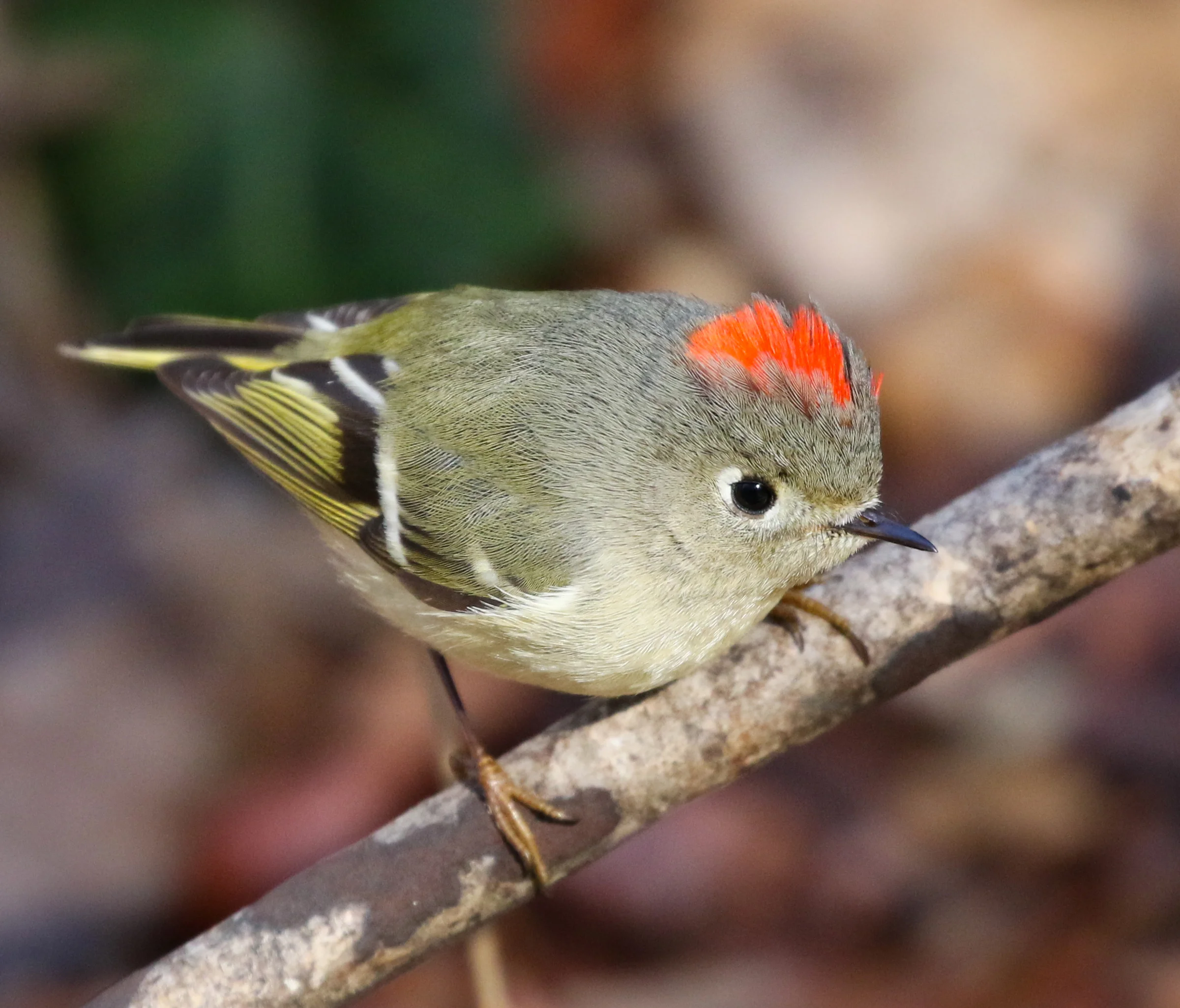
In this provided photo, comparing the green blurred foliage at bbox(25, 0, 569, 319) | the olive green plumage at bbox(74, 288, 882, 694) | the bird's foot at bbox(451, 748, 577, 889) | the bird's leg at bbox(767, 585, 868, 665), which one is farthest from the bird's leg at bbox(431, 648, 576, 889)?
the green blurred foliage at bbox(25, 0, 569, 319)

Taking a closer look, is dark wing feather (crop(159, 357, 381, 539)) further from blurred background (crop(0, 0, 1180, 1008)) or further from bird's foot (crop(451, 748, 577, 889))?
blurred background (crop(0, 0, 1180, 1008))

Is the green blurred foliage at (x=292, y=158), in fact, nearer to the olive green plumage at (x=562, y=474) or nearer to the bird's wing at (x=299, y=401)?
the bird's wing at (x=299, y=401)

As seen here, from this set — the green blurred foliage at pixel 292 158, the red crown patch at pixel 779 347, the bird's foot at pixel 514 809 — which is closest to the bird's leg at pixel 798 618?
the red crown patch at pixel 779 347

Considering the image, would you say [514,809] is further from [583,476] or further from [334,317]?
[334,317]

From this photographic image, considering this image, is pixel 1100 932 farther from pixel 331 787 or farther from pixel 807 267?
pixel 807 267

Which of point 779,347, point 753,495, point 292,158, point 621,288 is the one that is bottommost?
point 621,288

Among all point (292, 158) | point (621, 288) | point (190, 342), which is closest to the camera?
point (190, 342)

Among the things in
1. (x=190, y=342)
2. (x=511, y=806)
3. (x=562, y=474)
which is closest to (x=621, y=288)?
(x=190, y=342)
